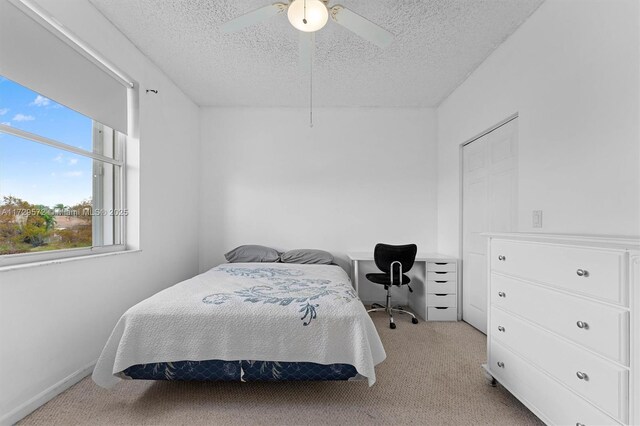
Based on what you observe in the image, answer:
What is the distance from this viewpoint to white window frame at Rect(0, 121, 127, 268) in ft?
5.64

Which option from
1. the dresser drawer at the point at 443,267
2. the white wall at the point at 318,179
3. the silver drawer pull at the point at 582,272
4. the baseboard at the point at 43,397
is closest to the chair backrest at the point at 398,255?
the dresser drawer at the point at 443,267

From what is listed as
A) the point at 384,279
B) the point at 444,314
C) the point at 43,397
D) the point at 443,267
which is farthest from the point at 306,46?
the point at 444,314

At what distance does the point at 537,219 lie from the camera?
2.14 meters

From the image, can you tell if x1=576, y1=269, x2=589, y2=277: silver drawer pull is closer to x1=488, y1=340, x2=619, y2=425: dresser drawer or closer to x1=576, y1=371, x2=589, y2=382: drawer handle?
x1=576, y1=371, x2=589, y2=382: drawer handle

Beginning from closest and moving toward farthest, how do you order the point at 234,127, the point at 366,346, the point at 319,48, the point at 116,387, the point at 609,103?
1. the point at 609,103
2. the point at 366,346
3. the point at 116,387
4. the point at 319,48
5. the point at 234,127

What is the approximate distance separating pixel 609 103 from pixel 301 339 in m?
2.28

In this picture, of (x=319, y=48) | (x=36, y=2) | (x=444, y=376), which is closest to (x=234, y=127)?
(x=319, y=48)

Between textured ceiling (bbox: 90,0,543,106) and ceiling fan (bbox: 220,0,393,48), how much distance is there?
39 cm

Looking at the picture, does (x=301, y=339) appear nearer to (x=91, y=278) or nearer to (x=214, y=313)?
(x=214, y=313)

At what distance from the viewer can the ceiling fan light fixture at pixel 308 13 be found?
1.70 metres

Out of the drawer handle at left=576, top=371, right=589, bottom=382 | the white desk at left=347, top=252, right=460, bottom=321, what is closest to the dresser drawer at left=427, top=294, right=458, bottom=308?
the white desk at left=347, top=252, right=460, bottom=321

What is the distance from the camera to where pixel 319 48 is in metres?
2.67

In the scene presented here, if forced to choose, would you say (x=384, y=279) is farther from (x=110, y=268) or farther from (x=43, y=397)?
(x=43, y=397)

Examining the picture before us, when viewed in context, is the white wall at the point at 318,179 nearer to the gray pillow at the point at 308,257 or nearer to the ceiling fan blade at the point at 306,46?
the gray pillow at the point at 308,257
